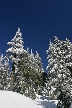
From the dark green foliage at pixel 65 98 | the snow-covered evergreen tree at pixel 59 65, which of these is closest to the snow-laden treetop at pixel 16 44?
the snow-covered evergreen tree at pixel 59 65

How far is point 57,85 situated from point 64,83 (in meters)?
2.15

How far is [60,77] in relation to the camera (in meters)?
34.2

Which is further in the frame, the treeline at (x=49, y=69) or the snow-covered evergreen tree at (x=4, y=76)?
the snow-covered evergreen tree at (x=4, y=76)

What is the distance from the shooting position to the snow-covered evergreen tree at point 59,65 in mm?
33781

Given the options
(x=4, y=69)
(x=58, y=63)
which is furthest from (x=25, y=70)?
(x=4, y=69)

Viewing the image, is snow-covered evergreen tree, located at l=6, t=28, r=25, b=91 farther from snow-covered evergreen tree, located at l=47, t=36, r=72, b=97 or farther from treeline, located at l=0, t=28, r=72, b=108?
snow-covered evergreen tree, located at l=47, t=36, r=72, b=97

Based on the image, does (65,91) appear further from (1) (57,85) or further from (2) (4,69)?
(2) (4,69)

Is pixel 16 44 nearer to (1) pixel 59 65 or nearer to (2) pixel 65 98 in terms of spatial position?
(1) pixel 59 65

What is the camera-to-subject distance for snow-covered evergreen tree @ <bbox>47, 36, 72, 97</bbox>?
111 ft

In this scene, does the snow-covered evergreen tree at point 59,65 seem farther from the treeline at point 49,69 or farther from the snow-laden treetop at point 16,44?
the snow-laden treetop at point 16,44

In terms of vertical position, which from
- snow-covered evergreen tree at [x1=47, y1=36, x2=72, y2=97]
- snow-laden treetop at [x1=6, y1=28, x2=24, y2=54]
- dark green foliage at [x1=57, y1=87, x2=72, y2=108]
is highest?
snow-laden treetop at [x1=6, y1=28, x2=24, y2=54]

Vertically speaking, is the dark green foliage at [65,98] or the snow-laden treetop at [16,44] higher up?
the snow-laden treetop at [16,44]

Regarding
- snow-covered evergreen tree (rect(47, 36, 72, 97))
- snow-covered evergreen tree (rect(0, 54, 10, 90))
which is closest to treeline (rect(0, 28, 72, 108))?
snow-covered evergreen tree (rect(47, 36, 72, 97))

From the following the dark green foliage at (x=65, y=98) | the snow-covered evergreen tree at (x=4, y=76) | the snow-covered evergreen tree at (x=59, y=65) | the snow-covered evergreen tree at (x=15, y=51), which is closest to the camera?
the dark green foliage at (x=65, y=98)
